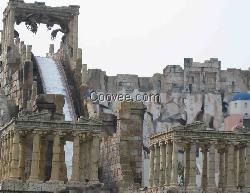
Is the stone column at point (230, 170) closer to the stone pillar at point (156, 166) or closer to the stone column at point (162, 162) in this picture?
the stone column at point (162, 162)

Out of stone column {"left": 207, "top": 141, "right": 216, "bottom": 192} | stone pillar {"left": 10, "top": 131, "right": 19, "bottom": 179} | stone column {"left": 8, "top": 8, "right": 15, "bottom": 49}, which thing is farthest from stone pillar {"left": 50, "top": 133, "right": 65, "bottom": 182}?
stone column {"left": 8, "top": 8, "right": 15, "bottom": 49}

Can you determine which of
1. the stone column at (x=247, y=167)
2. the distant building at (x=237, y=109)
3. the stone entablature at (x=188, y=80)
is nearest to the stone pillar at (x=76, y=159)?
the stone column at (x=247, y=167)

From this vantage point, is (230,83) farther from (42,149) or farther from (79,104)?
(42,149)

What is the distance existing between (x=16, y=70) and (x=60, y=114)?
494 inches

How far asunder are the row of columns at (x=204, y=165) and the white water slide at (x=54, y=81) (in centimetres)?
1027

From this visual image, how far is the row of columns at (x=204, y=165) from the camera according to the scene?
145ft

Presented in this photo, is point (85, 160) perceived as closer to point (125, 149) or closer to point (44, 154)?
point (44, 154)

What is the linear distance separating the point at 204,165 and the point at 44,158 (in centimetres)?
1060

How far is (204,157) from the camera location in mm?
46656

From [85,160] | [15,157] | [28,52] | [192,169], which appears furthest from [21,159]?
[28,52]

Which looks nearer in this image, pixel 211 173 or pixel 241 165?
pixel 211 173

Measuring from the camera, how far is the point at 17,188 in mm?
41406

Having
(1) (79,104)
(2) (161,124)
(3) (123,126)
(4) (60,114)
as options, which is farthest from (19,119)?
(2) (161,124)

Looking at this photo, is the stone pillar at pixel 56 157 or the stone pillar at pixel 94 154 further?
the stone pillar at pixel 94 154
